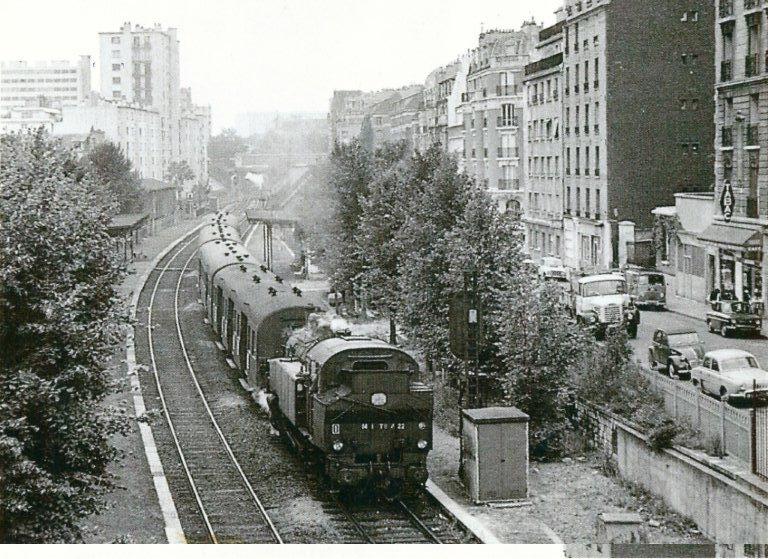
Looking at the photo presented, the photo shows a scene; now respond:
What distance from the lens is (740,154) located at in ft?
37.2

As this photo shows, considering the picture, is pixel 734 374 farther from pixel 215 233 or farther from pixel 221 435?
pixel 215 233

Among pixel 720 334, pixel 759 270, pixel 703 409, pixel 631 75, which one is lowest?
pixel 703 409

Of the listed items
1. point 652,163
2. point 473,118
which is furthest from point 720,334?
point 473,118

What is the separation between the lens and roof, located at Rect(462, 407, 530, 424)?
39.8ft

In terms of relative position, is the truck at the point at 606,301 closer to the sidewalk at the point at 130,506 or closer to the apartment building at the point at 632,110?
the apartment building at the point at 632,110

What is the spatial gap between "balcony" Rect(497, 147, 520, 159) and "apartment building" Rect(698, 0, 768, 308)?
19.9 ft

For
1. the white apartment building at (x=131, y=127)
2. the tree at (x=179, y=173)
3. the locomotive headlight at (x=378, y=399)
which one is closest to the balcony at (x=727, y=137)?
the locomotive headlight at (x=378, y=399)

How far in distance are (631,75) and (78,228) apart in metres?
6.84

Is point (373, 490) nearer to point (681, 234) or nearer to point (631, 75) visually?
point (681, 234)

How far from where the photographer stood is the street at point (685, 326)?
11422mm

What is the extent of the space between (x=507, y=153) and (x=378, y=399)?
8.42 m

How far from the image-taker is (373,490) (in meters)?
12.2


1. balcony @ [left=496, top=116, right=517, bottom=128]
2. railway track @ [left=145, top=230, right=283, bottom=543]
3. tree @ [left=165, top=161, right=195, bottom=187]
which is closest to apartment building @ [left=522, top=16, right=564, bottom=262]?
balcony @ [left=496, top=116, right=517, bottom=128]

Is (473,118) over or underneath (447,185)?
over
